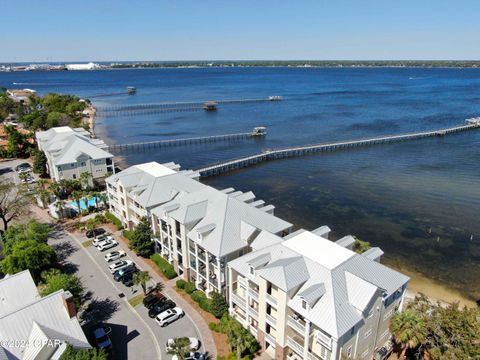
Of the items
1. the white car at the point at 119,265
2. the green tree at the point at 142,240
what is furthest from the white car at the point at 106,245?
the white car at the point at 119,265

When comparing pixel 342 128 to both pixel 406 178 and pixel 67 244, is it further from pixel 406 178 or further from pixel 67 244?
pixel 67 244

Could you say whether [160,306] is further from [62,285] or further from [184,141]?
[184,141]

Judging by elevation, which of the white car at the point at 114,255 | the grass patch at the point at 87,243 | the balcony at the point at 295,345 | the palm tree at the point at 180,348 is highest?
the palm tree at the point at 180,348

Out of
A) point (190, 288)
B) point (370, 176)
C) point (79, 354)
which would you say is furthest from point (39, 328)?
point (370, 176)

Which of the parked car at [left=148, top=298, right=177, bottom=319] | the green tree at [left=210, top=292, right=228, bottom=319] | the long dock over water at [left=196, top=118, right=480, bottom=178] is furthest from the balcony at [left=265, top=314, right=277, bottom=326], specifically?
the long dock over water at [left=196, top=118, right=480, bottom=178]

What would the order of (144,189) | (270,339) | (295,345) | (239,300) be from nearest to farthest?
(295,345)
(270,339)
(239,300)
(144,189)

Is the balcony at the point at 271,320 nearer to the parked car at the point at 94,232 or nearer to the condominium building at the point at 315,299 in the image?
the condominium building at the point at 315,299
